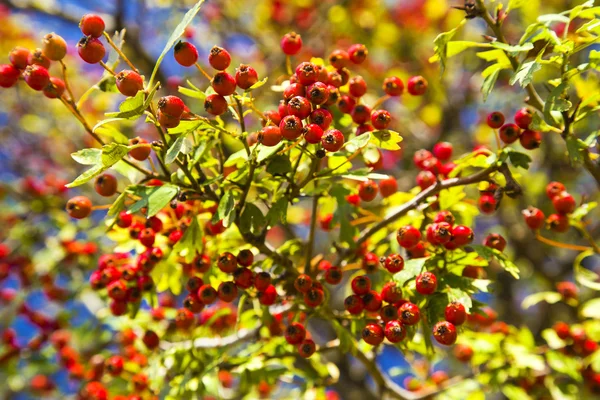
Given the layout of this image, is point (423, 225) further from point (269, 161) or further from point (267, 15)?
point (267, 15)

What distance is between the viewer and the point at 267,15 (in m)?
7.00

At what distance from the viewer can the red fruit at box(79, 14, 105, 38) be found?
1882 mm

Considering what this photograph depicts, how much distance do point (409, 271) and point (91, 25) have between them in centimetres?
144

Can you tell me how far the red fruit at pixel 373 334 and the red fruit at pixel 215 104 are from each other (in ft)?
3.12

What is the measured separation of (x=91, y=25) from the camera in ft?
6.20

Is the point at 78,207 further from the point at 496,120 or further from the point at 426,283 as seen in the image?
the point at 496,120

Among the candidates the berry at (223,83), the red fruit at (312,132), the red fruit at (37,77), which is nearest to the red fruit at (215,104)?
the berry at (223,83)

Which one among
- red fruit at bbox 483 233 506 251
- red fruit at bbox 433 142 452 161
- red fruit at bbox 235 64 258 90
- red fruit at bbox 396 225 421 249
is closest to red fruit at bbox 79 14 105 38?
red fruit at bbox 235 64 258 90

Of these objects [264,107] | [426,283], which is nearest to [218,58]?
[426,283]

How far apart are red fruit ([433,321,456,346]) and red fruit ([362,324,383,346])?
8.5 inches

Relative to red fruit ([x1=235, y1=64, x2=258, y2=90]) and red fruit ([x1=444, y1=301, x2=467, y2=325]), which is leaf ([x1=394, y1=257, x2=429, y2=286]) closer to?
red fruit ([x1=444, y1=301, x2=467, y2=325])

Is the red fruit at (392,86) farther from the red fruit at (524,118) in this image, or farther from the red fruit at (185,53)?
the red fruit at (185,53)

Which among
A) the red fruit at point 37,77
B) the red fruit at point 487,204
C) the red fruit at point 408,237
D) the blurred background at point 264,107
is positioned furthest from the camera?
the blurred background at point 264,107

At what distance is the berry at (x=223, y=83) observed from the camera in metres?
1.78
